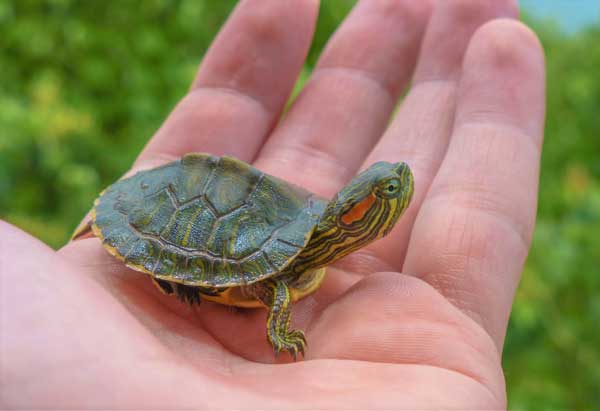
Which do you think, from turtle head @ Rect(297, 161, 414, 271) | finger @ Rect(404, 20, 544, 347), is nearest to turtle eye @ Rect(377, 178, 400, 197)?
turtle head @ Rect(297, 161, 414, 271)

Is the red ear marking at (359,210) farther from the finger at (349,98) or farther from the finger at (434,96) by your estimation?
the finger at (349,98)

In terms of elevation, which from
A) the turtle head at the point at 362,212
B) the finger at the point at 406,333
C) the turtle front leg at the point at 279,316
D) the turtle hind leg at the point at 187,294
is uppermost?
the turtle head at the point at 362,212

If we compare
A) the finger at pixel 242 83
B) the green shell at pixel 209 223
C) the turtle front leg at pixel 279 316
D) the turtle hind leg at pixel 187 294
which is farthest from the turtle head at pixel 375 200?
the finger at pixel 242 83

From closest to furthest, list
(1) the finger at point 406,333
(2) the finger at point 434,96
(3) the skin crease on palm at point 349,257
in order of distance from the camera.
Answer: (3) the skin crease on palm at point 349,257, (1) the finger at point 406,333, (2) the finger at point 434,96

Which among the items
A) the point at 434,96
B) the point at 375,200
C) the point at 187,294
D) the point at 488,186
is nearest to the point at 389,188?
the point at 375,200

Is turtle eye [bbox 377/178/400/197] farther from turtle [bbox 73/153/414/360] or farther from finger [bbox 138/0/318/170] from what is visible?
finger [bbox 138/0/318/170]

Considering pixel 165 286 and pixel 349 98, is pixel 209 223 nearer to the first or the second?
pixel 165 286

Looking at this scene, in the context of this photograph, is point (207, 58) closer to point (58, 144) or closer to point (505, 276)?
point (58, 144)
